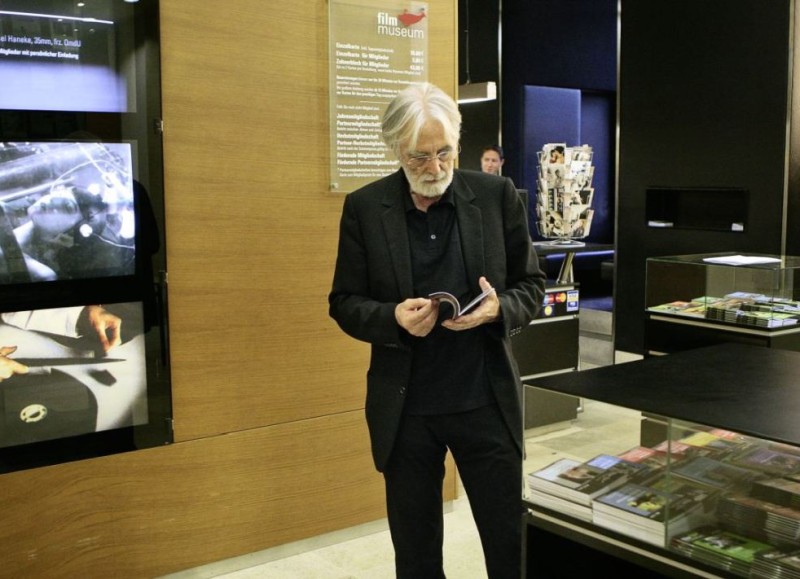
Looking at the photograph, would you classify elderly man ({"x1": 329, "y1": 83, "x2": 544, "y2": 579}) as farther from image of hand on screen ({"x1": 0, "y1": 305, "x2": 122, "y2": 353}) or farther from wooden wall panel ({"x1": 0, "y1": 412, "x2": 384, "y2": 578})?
wooden wall panel ({"x1": 0, "y1": 412, "x2": 384, "y2": 578})

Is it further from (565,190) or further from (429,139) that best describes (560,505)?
(565,190)

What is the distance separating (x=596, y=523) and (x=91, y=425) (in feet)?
6.42

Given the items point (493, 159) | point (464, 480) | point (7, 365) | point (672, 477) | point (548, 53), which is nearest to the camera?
point (672, 477)

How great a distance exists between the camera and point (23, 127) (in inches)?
109

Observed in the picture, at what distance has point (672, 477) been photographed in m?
1.59

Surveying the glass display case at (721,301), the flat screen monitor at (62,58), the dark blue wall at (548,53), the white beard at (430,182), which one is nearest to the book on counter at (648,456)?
the white beard at (430,182)

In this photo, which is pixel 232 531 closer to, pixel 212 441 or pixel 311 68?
pixel 212 441

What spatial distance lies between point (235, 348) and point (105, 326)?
1.65 ft

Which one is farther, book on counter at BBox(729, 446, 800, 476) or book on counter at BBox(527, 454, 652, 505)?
book on counter at BBox(527, 454, 652, 505)

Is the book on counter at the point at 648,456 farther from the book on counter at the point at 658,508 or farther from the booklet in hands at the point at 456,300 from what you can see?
the booklet in hands at the point at 456,300

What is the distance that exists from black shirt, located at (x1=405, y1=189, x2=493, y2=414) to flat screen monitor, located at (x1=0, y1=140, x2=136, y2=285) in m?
1.24

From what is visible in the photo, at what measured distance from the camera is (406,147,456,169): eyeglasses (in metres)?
2.16

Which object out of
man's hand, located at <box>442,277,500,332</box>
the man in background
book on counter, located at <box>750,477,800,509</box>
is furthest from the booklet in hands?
the man in background

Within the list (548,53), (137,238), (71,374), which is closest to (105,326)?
(71,374)
